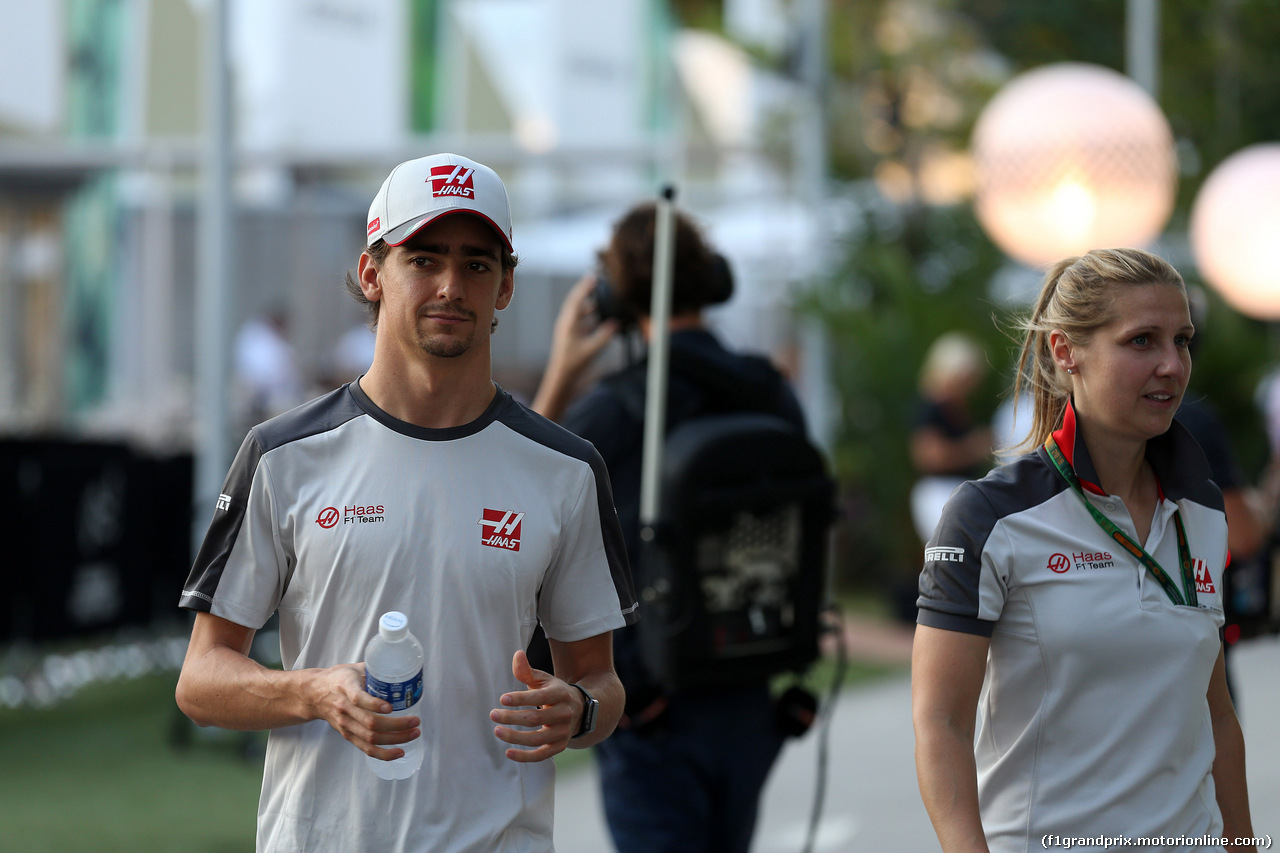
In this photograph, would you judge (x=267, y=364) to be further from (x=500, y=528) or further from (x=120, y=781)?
(x=500, y=528)

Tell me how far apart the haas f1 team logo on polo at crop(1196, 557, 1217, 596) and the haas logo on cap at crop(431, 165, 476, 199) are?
57.9 inches

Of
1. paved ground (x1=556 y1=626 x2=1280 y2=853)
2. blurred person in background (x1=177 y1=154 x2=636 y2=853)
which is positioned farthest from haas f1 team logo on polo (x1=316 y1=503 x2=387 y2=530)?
paved ground (x1=556 y1=626 x2=1280 y2=853)

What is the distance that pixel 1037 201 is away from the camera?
22.7 feet

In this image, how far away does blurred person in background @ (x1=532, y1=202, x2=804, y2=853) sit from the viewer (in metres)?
3.68

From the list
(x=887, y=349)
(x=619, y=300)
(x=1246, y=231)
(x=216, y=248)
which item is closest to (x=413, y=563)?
(x=619, y=300)

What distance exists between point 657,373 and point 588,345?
475mm

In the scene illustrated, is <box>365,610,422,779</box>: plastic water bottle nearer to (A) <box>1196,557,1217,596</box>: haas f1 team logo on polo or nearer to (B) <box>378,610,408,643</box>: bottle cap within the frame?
(B) <box>378,610,408,643</box>: bottle cap

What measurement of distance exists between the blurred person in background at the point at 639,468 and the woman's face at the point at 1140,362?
145cm

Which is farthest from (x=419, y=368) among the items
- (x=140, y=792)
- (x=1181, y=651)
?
(x=140, y=792)

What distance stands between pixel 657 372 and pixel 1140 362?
4.49 feet

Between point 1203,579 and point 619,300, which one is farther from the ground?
point 619,300

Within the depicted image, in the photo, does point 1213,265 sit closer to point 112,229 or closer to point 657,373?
point 657,373

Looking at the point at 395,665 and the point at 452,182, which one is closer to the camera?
the point at 395,665

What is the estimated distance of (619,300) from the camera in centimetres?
399
